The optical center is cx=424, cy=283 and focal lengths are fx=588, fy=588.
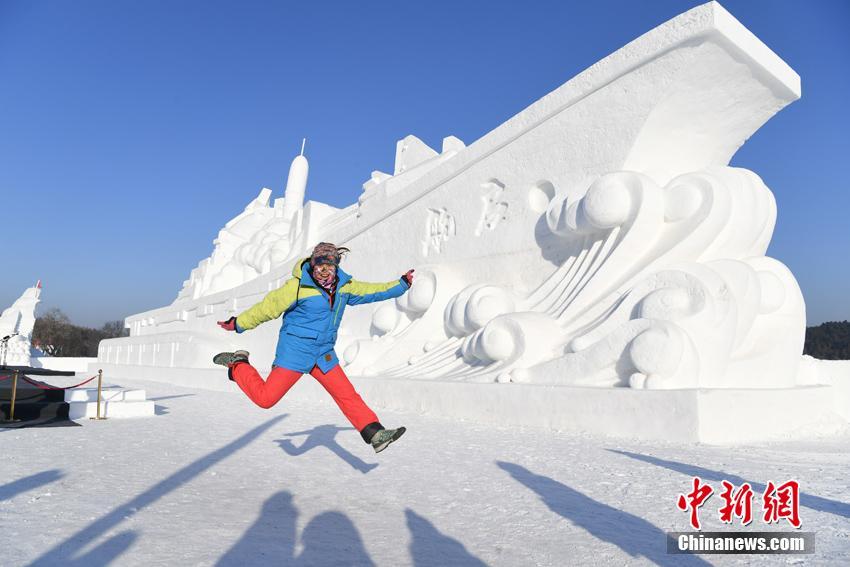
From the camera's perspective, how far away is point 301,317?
2.83 m

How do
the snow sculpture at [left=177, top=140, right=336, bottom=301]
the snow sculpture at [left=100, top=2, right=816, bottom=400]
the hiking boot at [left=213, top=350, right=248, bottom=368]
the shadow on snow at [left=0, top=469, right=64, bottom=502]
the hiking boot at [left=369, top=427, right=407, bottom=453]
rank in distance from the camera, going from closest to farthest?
1. the shadow on snow at [left=0, top=469, right=64, bottom=502]
2. the hiking boot at [left=369, top=427, right=407, bottom=453]
3. the hiking boot at [left=213, top=350, right=248, bottom=368]
4. the snow sculpture at [left=100, top=2, right=816, bottom=400]
5. the snow sculpture at [left=177, top=140, right=336, bottom=301]

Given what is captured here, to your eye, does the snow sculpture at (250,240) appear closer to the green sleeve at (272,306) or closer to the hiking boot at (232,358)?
the hiking boot at (232,358)

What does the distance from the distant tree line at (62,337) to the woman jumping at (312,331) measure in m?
39.8

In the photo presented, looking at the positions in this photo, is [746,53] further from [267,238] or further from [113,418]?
[267,238]

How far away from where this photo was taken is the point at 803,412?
463 centimetres

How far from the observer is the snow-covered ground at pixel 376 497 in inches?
71.9

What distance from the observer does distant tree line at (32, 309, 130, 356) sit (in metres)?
38.1

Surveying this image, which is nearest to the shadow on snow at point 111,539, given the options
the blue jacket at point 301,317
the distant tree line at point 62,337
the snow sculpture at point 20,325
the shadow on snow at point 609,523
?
the blue jacket at point 301,317

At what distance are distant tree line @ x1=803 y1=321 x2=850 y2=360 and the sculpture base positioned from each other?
901cm

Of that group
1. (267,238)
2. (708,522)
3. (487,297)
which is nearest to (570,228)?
(487,297)

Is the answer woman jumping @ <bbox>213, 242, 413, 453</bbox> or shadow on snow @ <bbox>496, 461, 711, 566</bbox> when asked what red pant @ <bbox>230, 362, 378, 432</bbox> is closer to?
woman jumping @ <bbox>213, 242, 413, 453</bbox>

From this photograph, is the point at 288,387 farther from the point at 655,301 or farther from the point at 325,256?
the point at 655,301

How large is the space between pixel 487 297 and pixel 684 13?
331cm

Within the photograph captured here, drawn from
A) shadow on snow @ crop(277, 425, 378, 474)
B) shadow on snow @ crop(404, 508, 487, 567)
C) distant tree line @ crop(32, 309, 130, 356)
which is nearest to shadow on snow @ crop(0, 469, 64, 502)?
shadow on snow @ crop(277, 425, 378, 474)
